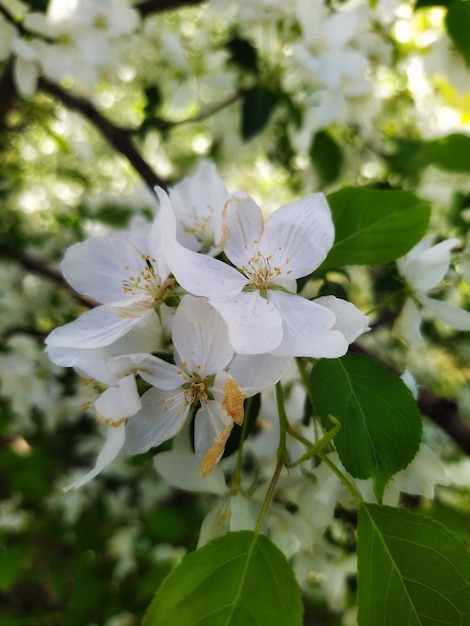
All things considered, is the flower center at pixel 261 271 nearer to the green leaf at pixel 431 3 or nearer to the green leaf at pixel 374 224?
the green leaf at pixel 374 224

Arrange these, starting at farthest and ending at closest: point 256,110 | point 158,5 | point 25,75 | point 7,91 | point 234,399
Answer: point 7,91, point 158,5, point 256,110, point 25,75, point 234,399

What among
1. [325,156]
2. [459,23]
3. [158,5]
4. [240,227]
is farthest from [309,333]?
[158,5]

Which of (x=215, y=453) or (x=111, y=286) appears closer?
(x=215, y=453)

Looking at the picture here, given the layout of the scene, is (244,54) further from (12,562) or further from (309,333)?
(12,562)

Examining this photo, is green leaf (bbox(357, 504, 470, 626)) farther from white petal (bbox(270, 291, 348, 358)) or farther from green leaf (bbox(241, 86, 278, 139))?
green leaf (bbox(241, 86, 278, 139))

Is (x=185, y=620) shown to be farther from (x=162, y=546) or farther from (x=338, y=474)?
(x=162, y=546)

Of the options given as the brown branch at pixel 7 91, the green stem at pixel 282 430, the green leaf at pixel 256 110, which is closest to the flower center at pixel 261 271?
the green stem at pixel 282 430

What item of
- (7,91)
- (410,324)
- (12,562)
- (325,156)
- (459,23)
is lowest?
(12,562)

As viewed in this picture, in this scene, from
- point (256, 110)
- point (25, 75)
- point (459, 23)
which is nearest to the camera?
point (459, 23)
